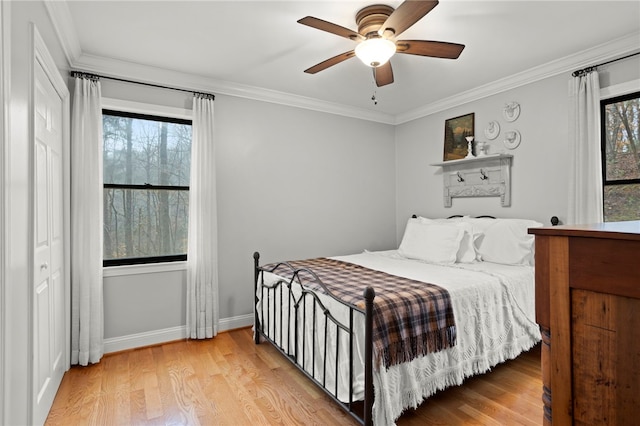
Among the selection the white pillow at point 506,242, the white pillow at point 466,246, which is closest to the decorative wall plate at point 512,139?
the white pillow at point 506,242

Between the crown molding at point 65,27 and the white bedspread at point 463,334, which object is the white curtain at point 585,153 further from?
the crown molding at point 65,27

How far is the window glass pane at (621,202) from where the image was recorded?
109 inches

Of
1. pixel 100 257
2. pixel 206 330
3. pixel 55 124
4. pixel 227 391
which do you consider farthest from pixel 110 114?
pixel 227 391

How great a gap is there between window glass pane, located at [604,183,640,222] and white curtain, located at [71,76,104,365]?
14.4 ft

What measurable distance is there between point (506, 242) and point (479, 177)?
3.16 ft

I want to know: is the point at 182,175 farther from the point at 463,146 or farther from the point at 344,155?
the point at 463,146

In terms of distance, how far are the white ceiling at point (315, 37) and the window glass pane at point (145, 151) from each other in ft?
1.84

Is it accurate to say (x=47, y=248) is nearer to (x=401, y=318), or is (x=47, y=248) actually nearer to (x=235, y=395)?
(x=235, y=395)

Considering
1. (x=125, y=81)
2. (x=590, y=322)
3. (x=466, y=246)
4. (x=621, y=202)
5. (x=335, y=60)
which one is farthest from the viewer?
(x=466, y=246)

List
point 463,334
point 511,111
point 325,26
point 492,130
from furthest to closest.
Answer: point 492,130, point 511,111, point 463,334, point 325,26

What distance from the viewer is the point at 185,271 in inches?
134

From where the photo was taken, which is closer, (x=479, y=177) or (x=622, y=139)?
(x=622, y=139)

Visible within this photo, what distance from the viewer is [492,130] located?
147 inches

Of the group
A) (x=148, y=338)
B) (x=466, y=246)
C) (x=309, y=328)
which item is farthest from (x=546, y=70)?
(x=148, y=338)
